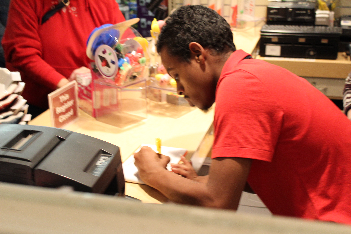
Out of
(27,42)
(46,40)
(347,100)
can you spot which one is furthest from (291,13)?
(27,42)

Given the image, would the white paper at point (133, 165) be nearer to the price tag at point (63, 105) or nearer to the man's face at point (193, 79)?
the man's face at point (193, 79)

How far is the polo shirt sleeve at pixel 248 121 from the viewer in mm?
887

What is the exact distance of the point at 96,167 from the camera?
884mm

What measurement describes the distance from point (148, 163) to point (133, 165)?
121 millimetres

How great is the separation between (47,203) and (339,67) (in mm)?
3299

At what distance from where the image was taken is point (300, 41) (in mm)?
3145

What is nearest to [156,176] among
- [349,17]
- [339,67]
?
[339,67]

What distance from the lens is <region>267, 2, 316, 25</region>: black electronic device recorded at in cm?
328

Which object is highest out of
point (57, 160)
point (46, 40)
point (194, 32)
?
point (194, 32)

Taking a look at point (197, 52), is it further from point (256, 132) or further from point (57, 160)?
point (57, 160)

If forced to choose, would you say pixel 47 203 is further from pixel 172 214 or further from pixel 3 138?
pixel 3 138

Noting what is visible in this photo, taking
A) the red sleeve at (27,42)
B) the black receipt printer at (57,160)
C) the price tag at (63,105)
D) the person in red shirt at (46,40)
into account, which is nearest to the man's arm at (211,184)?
the black receipt printer at (57,160)

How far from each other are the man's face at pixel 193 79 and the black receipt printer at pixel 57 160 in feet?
1.09

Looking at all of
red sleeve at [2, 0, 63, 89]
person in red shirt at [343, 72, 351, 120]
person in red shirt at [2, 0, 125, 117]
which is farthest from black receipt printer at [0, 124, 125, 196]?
person in red shirt at [343, 72, 351, 120]
